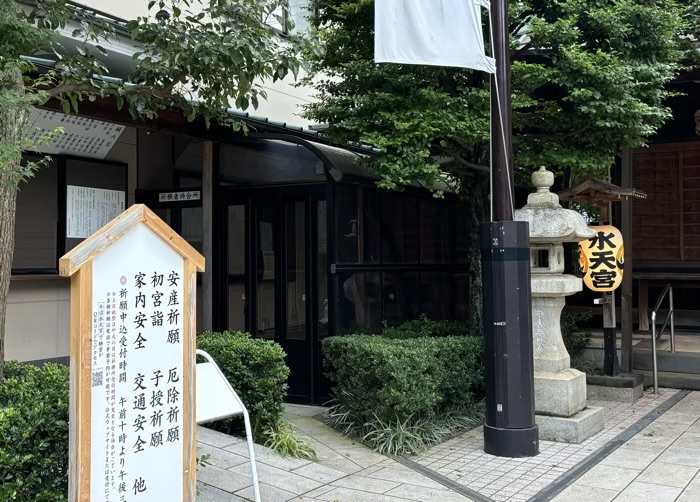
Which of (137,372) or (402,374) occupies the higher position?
(137,372)

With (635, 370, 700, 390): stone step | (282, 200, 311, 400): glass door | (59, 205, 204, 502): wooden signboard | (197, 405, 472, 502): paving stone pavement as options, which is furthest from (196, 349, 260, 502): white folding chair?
(635, 370, 700, 390): stone step

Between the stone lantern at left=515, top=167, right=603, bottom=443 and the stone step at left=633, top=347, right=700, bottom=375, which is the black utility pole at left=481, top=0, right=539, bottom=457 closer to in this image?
the stone lantern at left=515, top=167, right=603, bottom=443

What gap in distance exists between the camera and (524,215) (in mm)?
7496

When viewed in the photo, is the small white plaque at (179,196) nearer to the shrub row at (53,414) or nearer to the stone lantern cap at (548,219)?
the shrub row at (53,414)

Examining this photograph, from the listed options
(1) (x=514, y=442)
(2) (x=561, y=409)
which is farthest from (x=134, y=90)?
(2) (x=561, y=409)

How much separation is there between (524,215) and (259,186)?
3.76m

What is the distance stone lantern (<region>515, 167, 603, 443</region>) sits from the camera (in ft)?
23.7

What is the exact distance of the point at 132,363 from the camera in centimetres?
367

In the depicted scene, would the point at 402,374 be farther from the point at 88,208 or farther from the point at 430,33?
the point at 88,208

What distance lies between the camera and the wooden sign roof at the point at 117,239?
3371 millimetres

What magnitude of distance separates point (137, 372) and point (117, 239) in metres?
0.76

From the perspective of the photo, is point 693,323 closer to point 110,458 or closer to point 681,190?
point 681,190

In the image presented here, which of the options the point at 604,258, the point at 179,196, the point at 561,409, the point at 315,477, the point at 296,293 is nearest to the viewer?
the point at 315,477

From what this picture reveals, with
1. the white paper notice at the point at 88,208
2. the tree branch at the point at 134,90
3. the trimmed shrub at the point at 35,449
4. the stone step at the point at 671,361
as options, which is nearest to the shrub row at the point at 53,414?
the trimmed shrub at the point at 35,449
